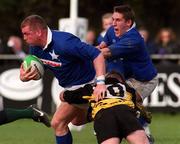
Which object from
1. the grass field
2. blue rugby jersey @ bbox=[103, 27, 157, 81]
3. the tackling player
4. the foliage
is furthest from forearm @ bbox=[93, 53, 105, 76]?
the foliage

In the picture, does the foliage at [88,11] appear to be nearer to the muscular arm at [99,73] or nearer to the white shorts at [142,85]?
the white shorts at [142,85]

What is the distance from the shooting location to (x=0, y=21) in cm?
2645

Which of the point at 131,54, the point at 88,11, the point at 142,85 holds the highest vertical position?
the point at 131,54

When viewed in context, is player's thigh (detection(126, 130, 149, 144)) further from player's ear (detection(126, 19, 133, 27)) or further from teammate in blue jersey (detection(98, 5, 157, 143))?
player's ear (detection(126, 19, 133, 27))

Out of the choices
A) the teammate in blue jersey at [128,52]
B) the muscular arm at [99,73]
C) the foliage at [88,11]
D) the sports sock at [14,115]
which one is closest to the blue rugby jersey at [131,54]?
the teammate in blue jersey at [128,52]

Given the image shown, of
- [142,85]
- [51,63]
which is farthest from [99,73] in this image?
[142,85]

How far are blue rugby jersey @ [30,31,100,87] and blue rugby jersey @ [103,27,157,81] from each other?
52 cm

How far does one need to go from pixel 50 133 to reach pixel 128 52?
4.44 metres

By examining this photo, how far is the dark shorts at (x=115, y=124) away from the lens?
9.25 meters

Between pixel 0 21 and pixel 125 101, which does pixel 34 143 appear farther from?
pixel 0 21

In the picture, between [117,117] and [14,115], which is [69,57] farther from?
[14,115]

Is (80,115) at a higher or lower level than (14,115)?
higher

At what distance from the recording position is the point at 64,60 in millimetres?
10422

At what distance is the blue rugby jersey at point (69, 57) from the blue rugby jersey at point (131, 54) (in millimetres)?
518
